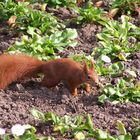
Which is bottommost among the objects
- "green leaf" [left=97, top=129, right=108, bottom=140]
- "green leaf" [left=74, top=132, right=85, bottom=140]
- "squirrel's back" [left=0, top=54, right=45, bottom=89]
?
"green leaf" [left=74, top=132, right=85, bottom=140]

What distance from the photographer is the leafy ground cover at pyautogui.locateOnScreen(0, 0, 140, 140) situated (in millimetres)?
4383

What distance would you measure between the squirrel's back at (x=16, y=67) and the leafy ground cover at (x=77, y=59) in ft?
0.28

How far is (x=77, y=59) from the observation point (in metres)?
5.35

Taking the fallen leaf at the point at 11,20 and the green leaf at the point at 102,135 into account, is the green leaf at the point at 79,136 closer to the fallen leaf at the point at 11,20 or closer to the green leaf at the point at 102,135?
the green leaf at the point at 102,135

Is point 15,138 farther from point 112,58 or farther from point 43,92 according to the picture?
point 112,58

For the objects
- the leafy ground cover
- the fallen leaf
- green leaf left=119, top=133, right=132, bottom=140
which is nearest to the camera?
green leaf left=119, top=133, right=132, bottom=140

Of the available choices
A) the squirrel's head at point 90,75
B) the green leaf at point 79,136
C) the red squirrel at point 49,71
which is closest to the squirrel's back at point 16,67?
A: the red squirrel at point 49,71

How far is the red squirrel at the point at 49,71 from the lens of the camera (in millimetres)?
4746

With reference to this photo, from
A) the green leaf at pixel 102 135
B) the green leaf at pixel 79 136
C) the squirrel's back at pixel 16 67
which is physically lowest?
the green leaf at pixel 79 136

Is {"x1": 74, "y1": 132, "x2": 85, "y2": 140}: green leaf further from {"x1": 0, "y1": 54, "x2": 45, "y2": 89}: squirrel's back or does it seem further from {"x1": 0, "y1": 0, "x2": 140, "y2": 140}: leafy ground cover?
{"x1": 0, "y1": 54, "x2": 45, "y2": 89}: squirrel's back

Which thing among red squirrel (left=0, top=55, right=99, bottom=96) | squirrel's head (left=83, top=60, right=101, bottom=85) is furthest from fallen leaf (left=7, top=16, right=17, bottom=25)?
squirrel's head (left=83, top=60, right=101, bottom=85)

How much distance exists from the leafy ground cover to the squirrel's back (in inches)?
3.4

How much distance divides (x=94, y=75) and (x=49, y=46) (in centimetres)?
100

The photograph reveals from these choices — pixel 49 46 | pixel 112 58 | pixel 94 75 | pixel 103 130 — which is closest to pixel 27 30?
pixel 49 46
